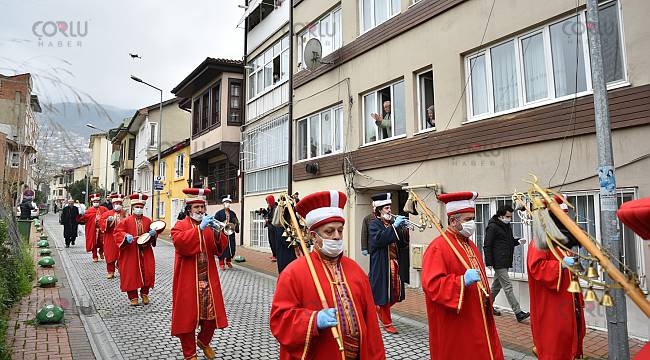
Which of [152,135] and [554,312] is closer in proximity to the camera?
[554,312]

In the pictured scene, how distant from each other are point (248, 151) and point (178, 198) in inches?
465

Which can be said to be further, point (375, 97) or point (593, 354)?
point (375, 97)

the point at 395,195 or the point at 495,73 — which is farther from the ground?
the point at 495,73

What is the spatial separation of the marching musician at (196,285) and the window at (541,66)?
6.10 metres

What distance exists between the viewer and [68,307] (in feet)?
27.1

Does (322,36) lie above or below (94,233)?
above

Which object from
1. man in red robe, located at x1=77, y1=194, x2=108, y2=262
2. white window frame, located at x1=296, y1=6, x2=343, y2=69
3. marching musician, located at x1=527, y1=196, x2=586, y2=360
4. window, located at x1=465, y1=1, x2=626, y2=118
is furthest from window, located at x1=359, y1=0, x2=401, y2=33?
man in red robe, located at x1=77, y1=194, x2=108, y2=262

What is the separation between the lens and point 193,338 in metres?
5.42

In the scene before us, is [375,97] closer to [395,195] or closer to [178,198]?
[395,195]

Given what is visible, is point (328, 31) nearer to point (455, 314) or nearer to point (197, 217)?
point (197, 217)

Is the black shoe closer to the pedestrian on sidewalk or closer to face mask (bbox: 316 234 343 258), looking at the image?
the pedestrian on sidewalk

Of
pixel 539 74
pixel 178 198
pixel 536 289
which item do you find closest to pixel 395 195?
pixel 539 74

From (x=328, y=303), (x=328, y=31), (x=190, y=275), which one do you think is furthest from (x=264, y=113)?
(x=328, y=303)

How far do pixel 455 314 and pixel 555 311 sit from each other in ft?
5.48
